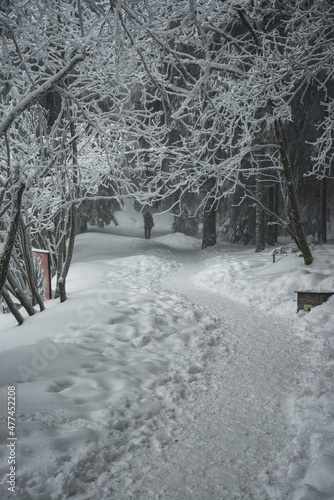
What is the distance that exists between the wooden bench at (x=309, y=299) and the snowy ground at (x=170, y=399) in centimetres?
15

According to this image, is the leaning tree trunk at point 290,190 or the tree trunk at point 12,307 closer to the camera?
the tree trunk at point 12,307

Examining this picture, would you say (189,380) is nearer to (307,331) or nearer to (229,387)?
(229,387)

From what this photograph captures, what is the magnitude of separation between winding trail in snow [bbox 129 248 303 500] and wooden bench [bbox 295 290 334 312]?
3.12 feet

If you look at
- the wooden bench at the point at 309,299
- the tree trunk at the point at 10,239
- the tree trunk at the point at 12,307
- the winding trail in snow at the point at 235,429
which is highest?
the tree trunk at the point at 10,239

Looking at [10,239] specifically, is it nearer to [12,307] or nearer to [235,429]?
[12,307]

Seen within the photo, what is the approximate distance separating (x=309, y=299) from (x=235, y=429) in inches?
143

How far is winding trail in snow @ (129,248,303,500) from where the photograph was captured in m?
2.28
